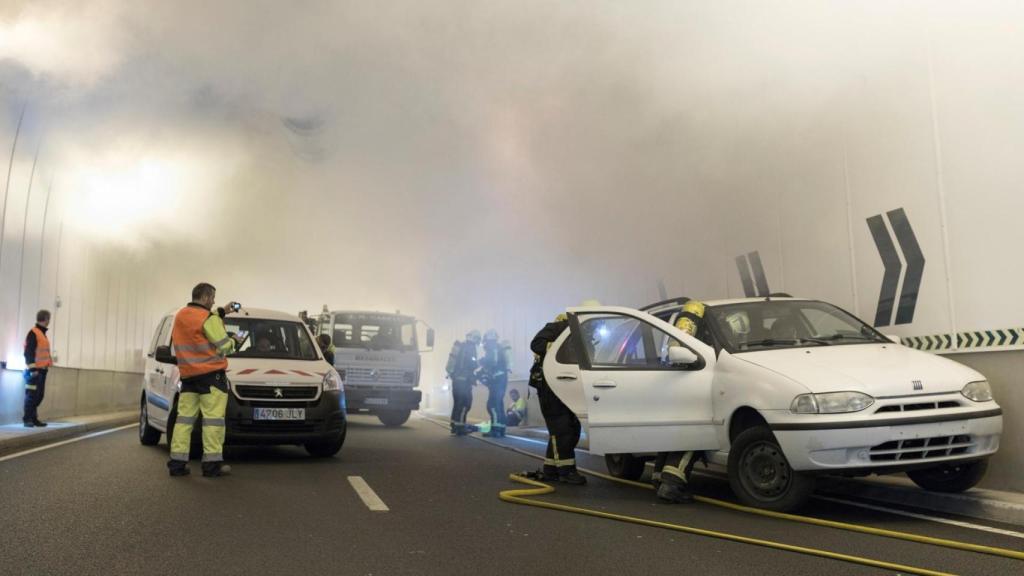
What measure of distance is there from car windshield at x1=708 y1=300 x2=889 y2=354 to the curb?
28.9 feet

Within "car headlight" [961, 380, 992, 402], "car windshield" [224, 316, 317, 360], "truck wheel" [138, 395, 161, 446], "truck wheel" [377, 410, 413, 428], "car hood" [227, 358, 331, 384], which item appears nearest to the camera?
"car headlight" [961, 380, 992, 402]

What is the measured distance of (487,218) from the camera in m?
25.0

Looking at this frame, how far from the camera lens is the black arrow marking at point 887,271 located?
808 centimetres

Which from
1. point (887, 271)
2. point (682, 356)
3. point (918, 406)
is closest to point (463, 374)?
point (887, 271)

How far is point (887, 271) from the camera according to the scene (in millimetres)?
8211

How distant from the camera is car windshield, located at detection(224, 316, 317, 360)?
9578 millimetres

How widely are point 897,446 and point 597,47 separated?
13.5 m

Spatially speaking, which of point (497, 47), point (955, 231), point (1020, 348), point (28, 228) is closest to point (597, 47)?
point (497, 47)

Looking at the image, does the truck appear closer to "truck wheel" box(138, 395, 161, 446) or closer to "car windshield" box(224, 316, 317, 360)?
"truck wheel" box(138, 395, 161, 446)

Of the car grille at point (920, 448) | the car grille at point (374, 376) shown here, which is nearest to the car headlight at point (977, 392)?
the car grille at point (920, 448)

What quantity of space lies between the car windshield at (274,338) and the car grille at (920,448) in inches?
263

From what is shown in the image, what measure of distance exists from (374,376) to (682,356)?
1217cm

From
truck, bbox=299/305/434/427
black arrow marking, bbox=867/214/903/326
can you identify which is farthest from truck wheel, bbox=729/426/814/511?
truck, bbox=299/305/434/427

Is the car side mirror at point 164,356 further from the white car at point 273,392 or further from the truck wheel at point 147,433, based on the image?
the truck wheel at point 147,433
